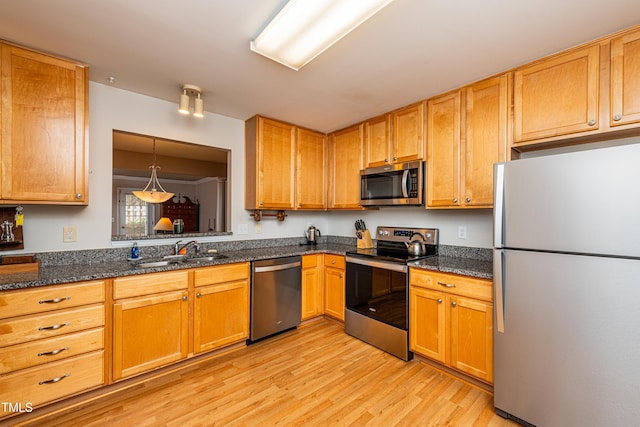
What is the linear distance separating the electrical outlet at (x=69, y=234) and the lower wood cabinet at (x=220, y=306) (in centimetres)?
98

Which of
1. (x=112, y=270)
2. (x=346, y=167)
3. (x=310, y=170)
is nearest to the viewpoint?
(x=112, y=270)

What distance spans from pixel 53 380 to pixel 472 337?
2772mm

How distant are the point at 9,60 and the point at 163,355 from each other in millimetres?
2245

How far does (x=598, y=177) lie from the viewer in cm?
137

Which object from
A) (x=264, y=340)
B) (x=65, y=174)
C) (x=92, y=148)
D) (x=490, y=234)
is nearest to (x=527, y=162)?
(x=490, y=234)

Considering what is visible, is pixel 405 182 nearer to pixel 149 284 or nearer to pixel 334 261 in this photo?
pixel 334 261

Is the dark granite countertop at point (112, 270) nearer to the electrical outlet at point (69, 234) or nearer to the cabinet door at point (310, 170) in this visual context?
the electrical outlet at point (69, 234)

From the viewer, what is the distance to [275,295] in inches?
107

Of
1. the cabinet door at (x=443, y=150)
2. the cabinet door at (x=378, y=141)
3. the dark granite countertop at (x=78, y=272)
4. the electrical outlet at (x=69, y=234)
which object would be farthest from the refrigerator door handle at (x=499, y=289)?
the electrical outlet at (x=69, y=234)

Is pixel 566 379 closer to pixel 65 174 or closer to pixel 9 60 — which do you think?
pixel 65 174

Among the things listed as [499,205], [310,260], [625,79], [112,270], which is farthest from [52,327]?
[625,79]

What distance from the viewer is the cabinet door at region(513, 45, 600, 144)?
169 cm

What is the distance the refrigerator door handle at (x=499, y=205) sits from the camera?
170 centimetres

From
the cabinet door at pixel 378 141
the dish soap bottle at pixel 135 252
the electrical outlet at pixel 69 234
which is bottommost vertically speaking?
the dish soap bottle at pixel 135 252
